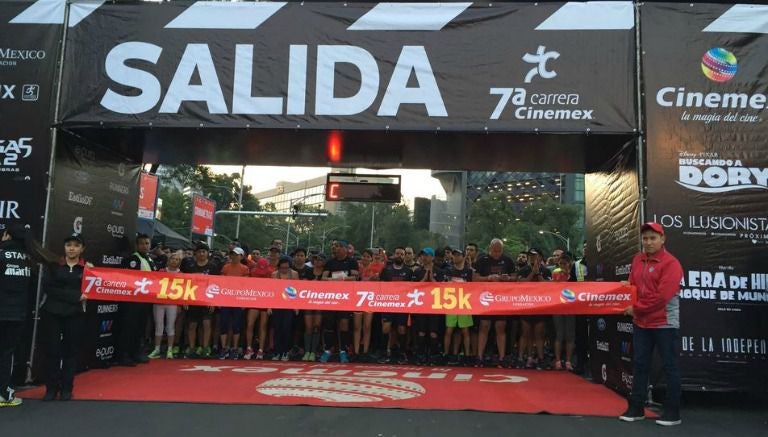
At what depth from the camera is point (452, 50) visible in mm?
6031

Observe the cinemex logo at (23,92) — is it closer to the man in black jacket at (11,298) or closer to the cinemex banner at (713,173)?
the man in black jacket at (11,298)

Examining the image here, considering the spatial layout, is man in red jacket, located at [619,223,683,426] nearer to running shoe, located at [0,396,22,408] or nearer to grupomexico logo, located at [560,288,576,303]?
grupomexico logo, located at [560,288,576,303]

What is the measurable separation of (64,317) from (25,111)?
2.60m

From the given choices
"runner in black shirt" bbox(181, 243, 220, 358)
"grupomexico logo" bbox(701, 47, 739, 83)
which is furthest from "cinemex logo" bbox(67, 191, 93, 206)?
"grupomexico logo" bbox(701, 47, 739, 83)

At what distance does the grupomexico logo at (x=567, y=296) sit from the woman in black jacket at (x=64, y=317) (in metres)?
5.17

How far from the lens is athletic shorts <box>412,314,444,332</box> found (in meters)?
8.38

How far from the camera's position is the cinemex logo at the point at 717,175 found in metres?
5.66

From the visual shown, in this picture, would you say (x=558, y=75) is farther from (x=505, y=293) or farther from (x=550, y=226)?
(x=550, y=226)

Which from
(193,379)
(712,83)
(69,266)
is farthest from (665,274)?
(69,266)

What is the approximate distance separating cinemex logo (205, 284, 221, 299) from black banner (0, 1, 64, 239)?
6.60 feet

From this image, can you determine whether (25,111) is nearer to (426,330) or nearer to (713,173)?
(426,330)

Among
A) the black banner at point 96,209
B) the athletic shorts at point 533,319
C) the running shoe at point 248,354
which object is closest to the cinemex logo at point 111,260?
the black banner at point 96,209

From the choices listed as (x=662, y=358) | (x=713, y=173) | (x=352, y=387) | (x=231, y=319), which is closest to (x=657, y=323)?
(x=662, y=358)

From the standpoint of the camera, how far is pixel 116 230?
24.8ft
